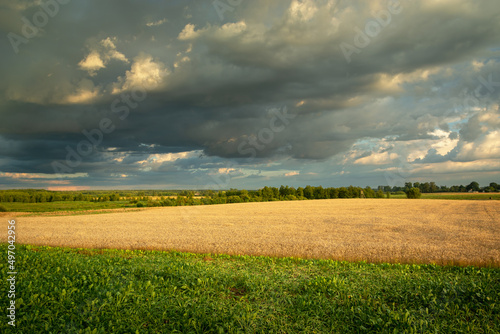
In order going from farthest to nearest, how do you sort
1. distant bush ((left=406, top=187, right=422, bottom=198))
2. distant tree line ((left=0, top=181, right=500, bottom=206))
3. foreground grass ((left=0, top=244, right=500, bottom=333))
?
1. distant bush ((left=406, top=187, right=422, bottom=198))
2. distant tree line ((left=0, top=181, right=500, bottom=206))
3. foreground grass ((left=0, top=244, right=500, bottom=333))

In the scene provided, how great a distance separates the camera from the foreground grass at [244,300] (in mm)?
6883

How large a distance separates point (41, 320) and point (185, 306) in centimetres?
375

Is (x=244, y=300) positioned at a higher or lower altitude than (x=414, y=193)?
higher

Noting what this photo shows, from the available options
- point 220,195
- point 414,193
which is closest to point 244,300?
point 220,195

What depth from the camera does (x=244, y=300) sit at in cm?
819

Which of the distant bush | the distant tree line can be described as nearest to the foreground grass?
the distant tree line

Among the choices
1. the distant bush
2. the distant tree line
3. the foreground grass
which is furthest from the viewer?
the distant bush

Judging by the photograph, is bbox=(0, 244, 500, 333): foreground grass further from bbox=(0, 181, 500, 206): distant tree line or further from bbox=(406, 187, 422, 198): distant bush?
bbox=(406, 187, 422, 198): distant bush

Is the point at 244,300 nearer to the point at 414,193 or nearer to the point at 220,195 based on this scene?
the point at 220,195

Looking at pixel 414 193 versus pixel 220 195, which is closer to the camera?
pixel 220 195

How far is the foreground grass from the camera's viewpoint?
6883 mm

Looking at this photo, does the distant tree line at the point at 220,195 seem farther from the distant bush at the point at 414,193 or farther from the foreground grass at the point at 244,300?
the foreground grass at the point at 244,300

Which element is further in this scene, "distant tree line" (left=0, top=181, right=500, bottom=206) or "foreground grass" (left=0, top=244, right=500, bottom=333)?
"distant tree line" (left=0, top=181, right=500, bottom=206)

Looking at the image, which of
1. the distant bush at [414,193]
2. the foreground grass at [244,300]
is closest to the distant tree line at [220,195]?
the distant bush at [414,193]
